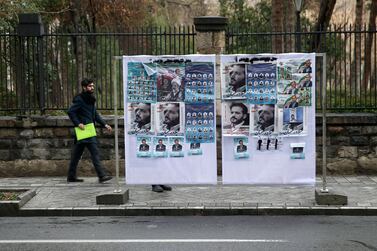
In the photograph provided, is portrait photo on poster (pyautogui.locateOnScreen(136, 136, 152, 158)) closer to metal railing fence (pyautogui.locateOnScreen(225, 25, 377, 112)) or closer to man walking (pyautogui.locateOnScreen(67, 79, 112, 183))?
man walking (pyautogui.locateOnScreen(67, 79, 112, 183))

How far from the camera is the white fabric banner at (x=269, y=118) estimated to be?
352 inches

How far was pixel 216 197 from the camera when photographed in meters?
9.59

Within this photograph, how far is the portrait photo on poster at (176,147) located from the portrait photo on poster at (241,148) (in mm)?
814

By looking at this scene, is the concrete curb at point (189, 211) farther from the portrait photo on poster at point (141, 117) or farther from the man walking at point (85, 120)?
the man walking at point (85, 120)

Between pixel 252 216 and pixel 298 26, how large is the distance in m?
4.66

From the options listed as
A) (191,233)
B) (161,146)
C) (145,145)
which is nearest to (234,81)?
(161,146)

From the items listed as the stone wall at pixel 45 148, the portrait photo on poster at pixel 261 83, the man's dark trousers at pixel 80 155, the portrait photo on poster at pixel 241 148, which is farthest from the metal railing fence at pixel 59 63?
the portrait photo on poster at pixel 241 148

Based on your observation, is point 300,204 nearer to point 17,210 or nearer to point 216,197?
point 216,197

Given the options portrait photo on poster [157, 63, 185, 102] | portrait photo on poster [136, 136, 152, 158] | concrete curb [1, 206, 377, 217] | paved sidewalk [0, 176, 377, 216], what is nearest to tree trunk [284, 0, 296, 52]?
paved sidewalk [0, 176, 377, 216]

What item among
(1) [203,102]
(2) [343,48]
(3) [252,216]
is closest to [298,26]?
(2) [343,48]

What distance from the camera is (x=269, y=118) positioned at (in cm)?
904

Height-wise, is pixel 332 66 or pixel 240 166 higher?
pixel 332 66

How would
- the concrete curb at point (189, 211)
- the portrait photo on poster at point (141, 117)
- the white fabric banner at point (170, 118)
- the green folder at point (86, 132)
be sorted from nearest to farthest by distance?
the concrete curb at point (189, 211) → the white fabric banner at point (170, 118) → the portrait photo on poster at point (141, 117) → the green folder at point (86, 132)

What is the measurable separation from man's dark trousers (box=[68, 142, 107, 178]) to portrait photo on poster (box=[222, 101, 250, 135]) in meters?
2.92
